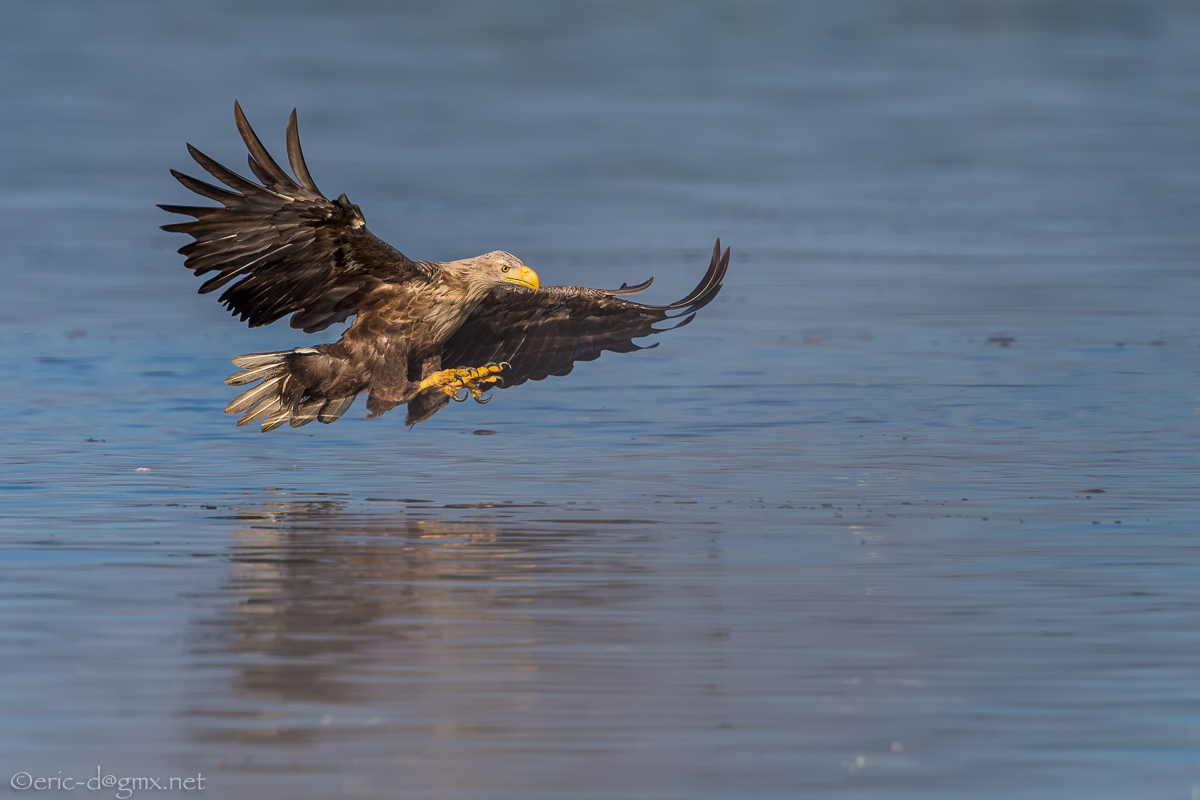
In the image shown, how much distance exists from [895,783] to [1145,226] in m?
19.1

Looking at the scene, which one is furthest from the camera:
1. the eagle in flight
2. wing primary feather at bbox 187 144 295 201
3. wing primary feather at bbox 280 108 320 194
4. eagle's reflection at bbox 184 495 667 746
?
the eagle in flight

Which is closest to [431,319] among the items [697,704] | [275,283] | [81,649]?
[275,283]

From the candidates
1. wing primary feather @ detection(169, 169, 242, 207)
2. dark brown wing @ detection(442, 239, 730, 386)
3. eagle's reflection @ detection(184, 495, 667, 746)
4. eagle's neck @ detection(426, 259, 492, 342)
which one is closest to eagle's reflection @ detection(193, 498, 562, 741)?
eagle's reflection @ detection(184, 495, 667, 746)

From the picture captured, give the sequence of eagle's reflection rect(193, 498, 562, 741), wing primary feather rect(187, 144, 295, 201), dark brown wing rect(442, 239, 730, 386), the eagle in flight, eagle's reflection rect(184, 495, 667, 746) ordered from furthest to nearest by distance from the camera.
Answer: dark brown wing rect(442, 239, 730, 386) < the eagle in flight < wing primary feather rect(187, 144, 295, 201) < eagle's reflection rect(193, 498, 562, 741) < eagle's reflection rect(184, 495, 667, 746)

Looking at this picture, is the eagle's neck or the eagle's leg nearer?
the eagle's neck

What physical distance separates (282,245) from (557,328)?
7.72 ft

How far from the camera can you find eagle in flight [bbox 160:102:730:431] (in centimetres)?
1032

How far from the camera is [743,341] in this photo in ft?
56.1

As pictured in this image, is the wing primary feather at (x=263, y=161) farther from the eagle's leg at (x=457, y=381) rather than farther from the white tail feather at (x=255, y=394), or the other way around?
the eagle's leg at (x=457, y=381)

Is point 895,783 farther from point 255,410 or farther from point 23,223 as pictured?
point 23,223

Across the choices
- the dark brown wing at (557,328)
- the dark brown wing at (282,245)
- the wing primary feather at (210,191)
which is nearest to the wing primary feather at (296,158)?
the dark brown wing at (282,245)

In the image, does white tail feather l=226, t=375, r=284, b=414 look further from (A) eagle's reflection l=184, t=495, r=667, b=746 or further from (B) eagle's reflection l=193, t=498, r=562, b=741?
(B) eagle's reflection l=193, t=498, r=562, b=741

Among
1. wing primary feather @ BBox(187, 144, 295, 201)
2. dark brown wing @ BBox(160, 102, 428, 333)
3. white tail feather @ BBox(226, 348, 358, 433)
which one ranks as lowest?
white tail feather @ BBox(226, 348, 358, 433)

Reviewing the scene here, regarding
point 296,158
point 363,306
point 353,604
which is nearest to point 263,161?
point 296,158
